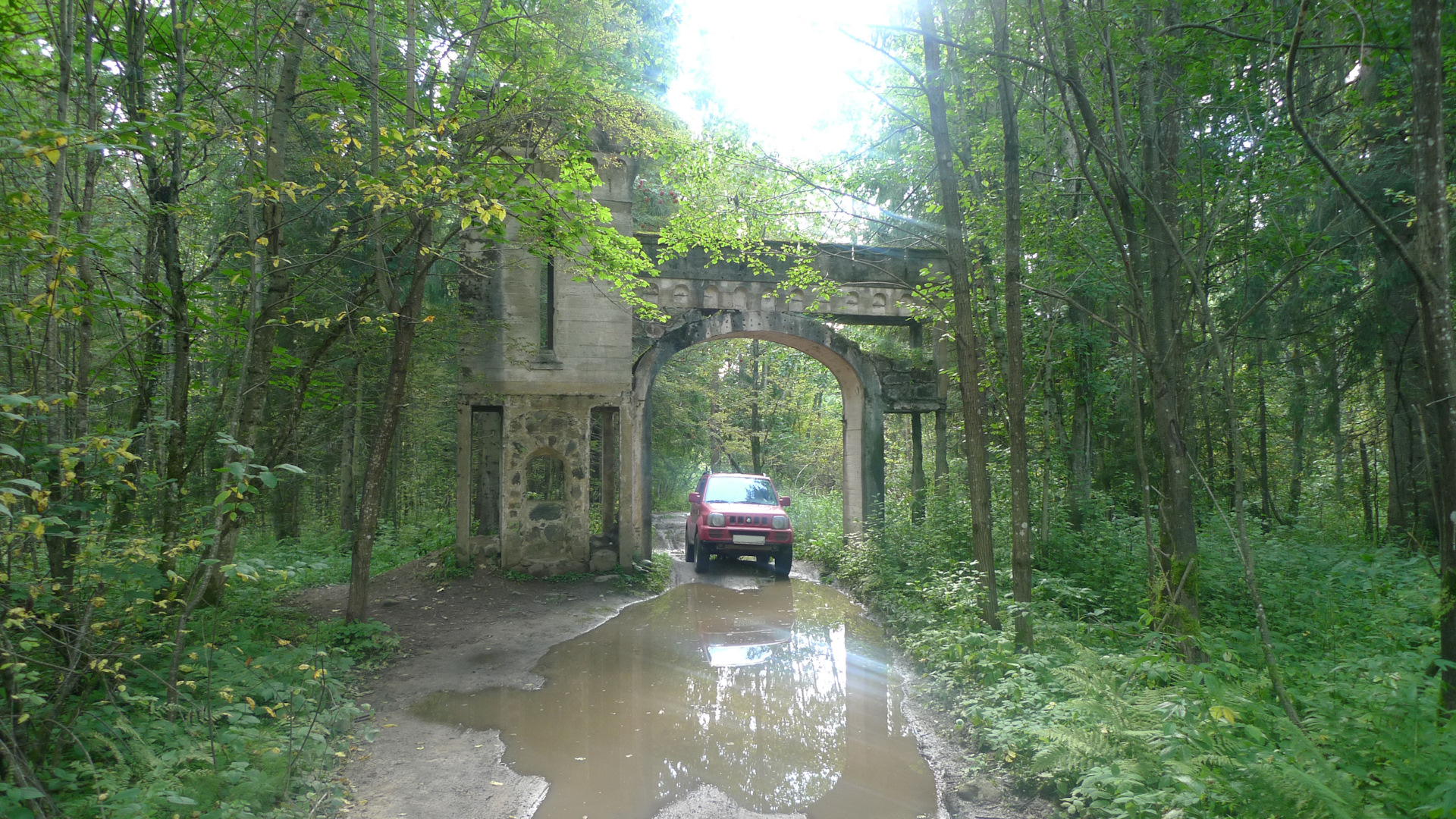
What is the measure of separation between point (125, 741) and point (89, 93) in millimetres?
3385

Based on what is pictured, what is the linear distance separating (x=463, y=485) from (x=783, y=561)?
5.39 metres

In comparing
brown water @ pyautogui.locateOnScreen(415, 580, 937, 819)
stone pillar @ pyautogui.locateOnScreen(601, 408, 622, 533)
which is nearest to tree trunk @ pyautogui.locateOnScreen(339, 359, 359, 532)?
stone pillar @ pyautogui.locateOnScreen(601, 408, 622, 533)

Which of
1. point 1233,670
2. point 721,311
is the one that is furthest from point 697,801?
point 721,311

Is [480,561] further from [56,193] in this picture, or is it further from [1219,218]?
[1219,218]

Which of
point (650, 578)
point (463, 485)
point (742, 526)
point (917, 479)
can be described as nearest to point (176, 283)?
point (463, 485)

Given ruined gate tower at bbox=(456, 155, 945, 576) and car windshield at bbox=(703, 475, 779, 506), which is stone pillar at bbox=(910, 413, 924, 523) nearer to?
ruined gate tower at bbox=(456, 155, 945, 576)

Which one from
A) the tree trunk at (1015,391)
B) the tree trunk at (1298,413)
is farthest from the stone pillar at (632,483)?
the tree trunk at (1298,413)

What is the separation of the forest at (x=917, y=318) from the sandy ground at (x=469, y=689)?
0.29 metres

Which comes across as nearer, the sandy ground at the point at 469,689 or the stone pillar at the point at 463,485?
the sandy ground at the point at 469,689

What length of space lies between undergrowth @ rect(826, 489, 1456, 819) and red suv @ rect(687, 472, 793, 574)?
331 cm

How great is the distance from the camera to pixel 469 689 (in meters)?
6.59

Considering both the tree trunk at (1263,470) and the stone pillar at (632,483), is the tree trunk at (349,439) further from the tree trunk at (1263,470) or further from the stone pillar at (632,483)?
the tree trunk at (1263,470)

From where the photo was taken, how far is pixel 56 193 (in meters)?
3.56

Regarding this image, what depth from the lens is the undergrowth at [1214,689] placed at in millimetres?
3088
